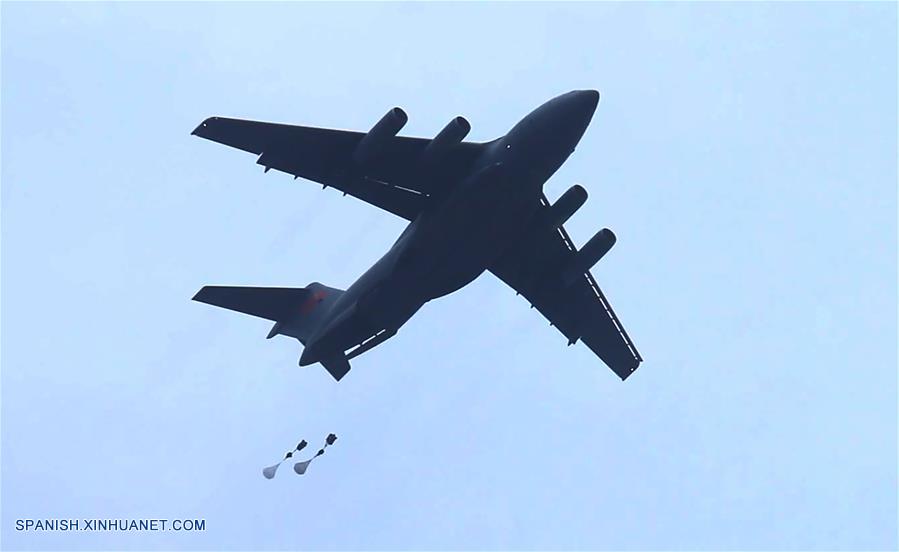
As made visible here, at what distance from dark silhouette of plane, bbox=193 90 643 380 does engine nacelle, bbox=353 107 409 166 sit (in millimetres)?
29

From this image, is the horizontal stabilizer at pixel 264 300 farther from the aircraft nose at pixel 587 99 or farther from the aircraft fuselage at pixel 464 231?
the aircraft nose at pixel 587 99

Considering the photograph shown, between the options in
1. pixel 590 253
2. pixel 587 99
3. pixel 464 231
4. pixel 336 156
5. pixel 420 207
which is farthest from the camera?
pixel 590 253

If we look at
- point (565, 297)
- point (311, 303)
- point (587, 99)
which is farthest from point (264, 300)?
point (587, 99)

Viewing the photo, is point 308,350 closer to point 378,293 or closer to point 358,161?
point 378,293

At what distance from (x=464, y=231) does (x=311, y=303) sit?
592 centimetres

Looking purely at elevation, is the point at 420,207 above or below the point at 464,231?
above

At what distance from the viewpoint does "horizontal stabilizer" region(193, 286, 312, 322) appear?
3391cm

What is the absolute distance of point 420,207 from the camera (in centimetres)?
3216

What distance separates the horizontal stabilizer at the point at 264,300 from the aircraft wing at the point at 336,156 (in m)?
3.98

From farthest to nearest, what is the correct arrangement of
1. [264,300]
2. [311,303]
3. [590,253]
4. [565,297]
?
[565,297]
[264,300]
[311,303]
[590,253]

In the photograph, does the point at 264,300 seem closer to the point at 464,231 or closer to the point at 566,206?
the point at 464,231

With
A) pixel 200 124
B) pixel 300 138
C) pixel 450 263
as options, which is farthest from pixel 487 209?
pixel 200 124

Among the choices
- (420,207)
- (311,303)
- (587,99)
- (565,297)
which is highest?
(420,207)

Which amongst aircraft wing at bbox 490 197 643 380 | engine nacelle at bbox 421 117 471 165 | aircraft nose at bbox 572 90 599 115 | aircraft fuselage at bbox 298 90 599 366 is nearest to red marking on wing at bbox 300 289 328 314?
aircraft fuselage at bbox 298 90 599 366
